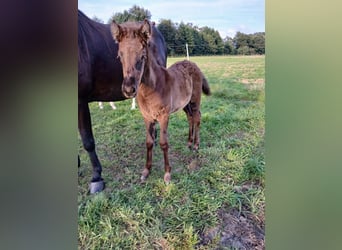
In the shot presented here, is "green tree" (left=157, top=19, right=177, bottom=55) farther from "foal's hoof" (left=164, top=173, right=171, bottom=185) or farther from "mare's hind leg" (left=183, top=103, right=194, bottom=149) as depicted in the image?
"foal's hoof" (left=164, top=173, right=171, bottom=185)

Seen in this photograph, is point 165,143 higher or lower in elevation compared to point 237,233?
higher

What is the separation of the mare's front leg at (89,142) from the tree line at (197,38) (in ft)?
1.18

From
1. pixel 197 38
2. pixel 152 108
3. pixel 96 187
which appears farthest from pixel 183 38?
pixel 96 187

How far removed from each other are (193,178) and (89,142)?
0.43 meters

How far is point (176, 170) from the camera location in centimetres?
125

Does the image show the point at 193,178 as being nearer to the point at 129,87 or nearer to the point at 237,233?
the point at 237,233

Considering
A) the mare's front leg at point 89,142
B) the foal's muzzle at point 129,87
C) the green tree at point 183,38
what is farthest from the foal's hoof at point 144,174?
the green tree at point 183,38

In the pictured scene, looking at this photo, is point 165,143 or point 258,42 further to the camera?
point 165,143

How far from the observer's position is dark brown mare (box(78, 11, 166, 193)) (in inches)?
47.5

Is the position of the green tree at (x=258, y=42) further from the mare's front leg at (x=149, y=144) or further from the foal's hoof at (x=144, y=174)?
the foal's hoof at (x=144, y=174)

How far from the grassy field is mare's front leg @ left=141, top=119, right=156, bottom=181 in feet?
0.07

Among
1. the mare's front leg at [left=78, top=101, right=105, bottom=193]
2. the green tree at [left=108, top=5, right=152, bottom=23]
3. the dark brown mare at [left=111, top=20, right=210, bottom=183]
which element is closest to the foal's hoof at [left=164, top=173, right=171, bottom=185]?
the dark brown mare at [left=111, top=20, right=210, bottom=183]

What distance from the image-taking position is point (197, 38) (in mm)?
1189
